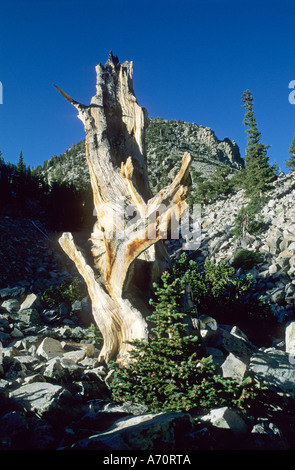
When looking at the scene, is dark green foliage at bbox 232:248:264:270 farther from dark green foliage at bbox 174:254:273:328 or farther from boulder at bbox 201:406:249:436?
boulder at bbox 201:406:249:436

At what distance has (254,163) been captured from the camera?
104 feet

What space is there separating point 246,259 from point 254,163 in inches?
879

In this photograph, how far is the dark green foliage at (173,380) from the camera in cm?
371

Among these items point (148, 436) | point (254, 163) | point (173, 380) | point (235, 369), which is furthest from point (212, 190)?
point (148, 436)

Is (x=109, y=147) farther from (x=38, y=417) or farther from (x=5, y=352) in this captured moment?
(x=38, y=417)

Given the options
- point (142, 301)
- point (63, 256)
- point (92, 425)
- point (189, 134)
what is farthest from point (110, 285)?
point (189, 134)

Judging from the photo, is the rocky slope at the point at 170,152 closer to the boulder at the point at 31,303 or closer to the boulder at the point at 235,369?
the boulder at the point at 31,303

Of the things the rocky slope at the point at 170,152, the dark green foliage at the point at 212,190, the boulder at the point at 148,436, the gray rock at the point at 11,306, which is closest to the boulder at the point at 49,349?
the boulder at the point at 148,436

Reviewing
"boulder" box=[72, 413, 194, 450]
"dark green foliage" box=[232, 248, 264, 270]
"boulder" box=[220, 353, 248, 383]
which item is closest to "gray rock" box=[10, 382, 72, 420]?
"boulder" box=[72, 413, 194, 450]

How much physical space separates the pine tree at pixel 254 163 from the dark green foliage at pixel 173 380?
24997 millimetres

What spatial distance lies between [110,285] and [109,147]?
11.9 ft

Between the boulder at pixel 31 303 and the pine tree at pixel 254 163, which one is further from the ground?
the pine tree at pixel 254 163

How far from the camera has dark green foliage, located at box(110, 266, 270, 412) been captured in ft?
12.2

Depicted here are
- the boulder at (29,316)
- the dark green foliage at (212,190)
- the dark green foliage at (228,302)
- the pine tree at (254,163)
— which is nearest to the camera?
the dark green foliage at (228,302)
